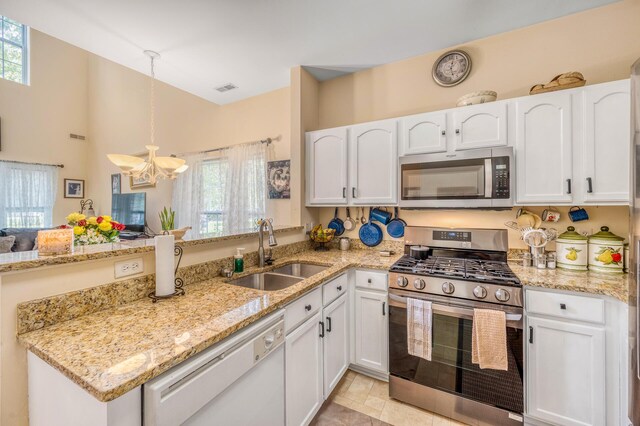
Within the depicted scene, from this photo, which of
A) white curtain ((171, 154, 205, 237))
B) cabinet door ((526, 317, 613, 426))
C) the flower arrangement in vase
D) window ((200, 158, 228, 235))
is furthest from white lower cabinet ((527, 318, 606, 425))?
white curtain ((171, 154, 205, 237))

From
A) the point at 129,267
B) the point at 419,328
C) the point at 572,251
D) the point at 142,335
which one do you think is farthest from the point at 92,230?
the point at 572,251

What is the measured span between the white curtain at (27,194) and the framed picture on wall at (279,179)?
16.2 ft

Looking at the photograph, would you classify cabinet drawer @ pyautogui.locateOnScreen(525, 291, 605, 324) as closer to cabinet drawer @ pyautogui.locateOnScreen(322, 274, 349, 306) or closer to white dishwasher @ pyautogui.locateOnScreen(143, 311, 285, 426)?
cabinet drawer @ pyautogui.locateOnScreen(322, 274, 349, 306)

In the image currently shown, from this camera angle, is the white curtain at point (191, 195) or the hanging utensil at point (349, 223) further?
the white curtain at point (191, 195)

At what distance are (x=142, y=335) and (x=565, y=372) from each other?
7.02 feet

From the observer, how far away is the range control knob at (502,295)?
5.24 feet

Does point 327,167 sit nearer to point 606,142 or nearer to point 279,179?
point 279,179

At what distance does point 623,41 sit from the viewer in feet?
6.18

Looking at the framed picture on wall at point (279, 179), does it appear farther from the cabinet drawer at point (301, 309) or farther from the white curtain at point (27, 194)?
the white curtain at point (27, 194)

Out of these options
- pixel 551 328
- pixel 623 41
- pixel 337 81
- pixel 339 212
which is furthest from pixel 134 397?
pixel 623 41

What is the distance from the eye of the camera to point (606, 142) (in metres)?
1.68

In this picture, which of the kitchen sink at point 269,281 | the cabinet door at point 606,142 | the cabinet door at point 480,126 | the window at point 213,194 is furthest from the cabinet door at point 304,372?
the window at point 213,194

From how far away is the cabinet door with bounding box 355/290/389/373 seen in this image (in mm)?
2008

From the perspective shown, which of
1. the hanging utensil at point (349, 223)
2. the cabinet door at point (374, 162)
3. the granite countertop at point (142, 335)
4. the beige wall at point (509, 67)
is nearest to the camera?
the granite countertop at point (142, 335)
